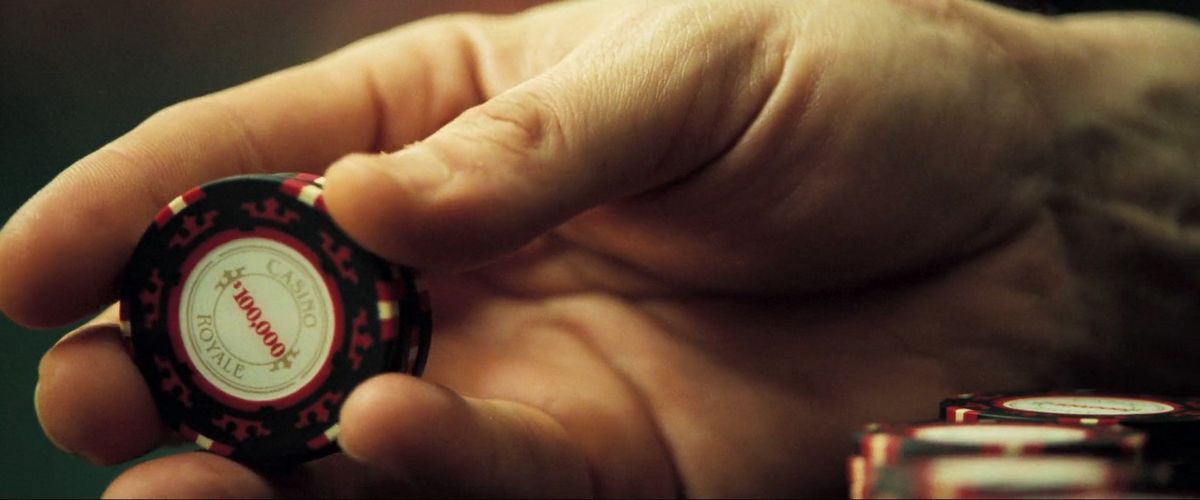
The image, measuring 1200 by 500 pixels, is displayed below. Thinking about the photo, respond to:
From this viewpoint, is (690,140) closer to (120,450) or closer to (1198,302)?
(120,450)

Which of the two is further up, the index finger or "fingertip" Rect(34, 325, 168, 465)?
the index finger

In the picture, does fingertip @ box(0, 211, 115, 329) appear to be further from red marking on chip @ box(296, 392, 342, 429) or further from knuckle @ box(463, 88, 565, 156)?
knuckle @ box(463, 88, 565, 156)

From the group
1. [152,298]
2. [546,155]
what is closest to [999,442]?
[546,155]

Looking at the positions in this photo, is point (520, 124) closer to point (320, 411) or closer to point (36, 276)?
point (320, 411)

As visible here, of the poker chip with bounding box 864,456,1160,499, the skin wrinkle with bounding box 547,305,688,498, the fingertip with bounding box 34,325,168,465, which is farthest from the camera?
the skin wrinkle with bounding box 547,305,688,498

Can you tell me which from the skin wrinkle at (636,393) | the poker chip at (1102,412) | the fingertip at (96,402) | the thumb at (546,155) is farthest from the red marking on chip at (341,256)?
the poker chip at (1102,412)

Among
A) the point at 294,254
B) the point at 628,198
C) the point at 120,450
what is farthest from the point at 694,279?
the point at 120,450

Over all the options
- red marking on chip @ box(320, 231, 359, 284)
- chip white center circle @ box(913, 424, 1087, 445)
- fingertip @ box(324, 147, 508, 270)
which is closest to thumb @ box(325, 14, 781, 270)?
fingertip @ box(324, 147, 508, 270)
